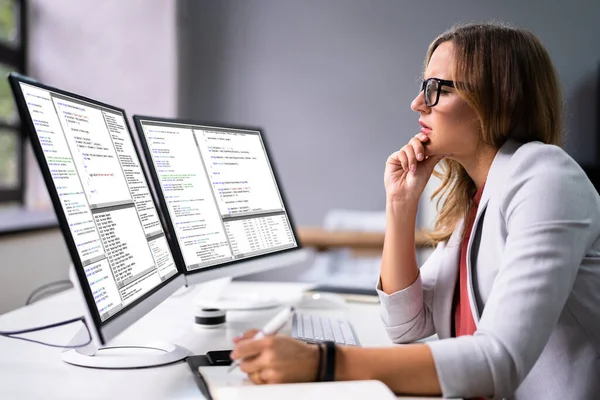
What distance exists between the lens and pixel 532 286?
0.83 meters

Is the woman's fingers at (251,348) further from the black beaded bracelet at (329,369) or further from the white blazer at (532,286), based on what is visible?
the white blazer at (532,286)

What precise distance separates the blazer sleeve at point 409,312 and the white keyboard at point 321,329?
3.4 inches

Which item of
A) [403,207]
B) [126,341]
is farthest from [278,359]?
[403,207]

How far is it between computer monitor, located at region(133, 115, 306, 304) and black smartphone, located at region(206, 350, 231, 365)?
0.70 feet

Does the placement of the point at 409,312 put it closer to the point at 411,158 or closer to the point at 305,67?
the point at 411,158

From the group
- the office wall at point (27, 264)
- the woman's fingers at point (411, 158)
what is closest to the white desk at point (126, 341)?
the woman's fingers at point (411, 158)

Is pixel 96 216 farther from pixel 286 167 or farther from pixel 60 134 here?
pixel 286 167

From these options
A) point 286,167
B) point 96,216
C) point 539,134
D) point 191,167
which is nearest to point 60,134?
point 96,216

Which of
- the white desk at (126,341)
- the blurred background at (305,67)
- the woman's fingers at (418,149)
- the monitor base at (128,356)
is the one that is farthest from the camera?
the blurred background at (305,67)

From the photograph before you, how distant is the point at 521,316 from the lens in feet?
2.68

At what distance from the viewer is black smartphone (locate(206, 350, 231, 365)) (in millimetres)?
971

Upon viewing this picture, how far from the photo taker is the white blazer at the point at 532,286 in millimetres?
802

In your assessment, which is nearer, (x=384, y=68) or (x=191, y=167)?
(x=191, y=167)

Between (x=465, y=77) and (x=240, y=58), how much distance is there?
3142 mm
